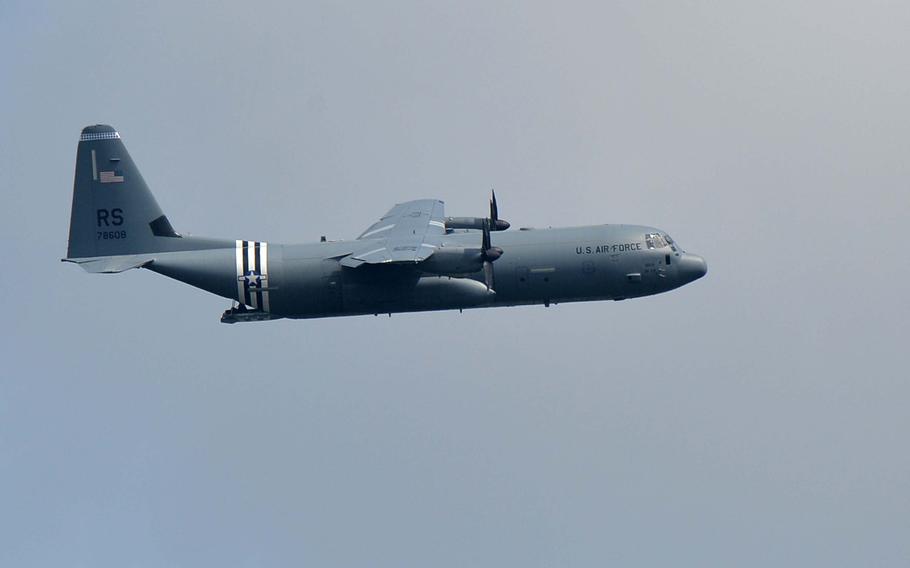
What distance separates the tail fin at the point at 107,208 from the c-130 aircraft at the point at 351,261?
0.13ft

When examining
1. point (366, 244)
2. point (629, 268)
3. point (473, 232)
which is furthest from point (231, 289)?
point (629, 268)

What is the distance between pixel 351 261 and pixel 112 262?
10.1 meters

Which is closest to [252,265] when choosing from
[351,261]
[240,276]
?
[240,276]

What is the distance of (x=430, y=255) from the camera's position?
Answer: 5353 cm

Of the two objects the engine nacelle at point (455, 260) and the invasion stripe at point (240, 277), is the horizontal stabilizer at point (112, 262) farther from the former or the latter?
the engine nacelle at point (455, 260)

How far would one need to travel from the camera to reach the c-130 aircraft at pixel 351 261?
5584 centimetres

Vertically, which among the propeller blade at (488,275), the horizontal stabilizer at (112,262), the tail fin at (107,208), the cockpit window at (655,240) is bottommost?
the propeller blade at (488,275)

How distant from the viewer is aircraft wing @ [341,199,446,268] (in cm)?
5375

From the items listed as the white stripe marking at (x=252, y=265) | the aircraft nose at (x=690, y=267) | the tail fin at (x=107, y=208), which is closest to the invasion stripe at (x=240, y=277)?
the white stripe marking at (x=252, y=265)

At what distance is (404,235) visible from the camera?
188ft

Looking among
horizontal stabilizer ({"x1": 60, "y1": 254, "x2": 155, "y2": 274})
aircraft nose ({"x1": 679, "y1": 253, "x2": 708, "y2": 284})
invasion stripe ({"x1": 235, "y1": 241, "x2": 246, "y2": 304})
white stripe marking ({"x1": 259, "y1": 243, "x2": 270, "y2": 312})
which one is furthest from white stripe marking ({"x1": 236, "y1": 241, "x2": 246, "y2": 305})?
aircraft nose ({"x1": 679, "y1": 253, "x2": 708, "y2": 284})

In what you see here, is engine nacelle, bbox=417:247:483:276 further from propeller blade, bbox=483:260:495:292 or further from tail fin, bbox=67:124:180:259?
tail fin, bbox=67:124:180:259

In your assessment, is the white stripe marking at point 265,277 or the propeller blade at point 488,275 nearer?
the white stripe marking at point 265,277

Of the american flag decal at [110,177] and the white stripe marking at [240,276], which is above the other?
the american flag decal at [110,177]
